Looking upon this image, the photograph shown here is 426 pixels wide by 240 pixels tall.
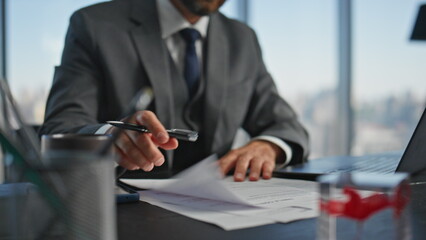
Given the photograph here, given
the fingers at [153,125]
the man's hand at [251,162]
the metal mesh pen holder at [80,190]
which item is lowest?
the man's hand at [251,162]

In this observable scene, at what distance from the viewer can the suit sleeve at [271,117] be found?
1366 millimetres

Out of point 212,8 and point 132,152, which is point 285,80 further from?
point 132,152

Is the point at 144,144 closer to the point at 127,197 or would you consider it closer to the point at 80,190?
the point at 127,197

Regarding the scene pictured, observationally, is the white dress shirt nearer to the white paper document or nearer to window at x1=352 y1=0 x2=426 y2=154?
the white paper document

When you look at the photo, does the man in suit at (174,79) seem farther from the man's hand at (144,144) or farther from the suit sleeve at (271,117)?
the man's hand at (144,144)

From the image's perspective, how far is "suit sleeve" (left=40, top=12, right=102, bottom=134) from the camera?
1343 millimetres

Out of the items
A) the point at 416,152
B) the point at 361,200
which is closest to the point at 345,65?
the point at 416,152

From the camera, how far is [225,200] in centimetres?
68

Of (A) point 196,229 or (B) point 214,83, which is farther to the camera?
(B) point 214,83

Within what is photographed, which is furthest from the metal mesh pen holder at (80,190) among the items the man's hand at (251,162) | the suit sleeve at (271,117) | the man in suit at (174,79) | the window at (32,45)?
the window at (32,45)

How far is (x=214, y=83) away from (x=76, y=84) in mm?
455

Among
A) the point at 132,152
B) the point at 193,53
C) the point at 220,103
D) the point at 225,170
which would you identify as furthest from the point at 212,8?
the point at 132,152

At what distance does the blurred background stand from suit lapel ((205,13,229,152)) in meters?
2.08

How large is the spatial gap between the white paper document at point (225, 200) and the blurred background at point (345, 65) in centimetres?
302
